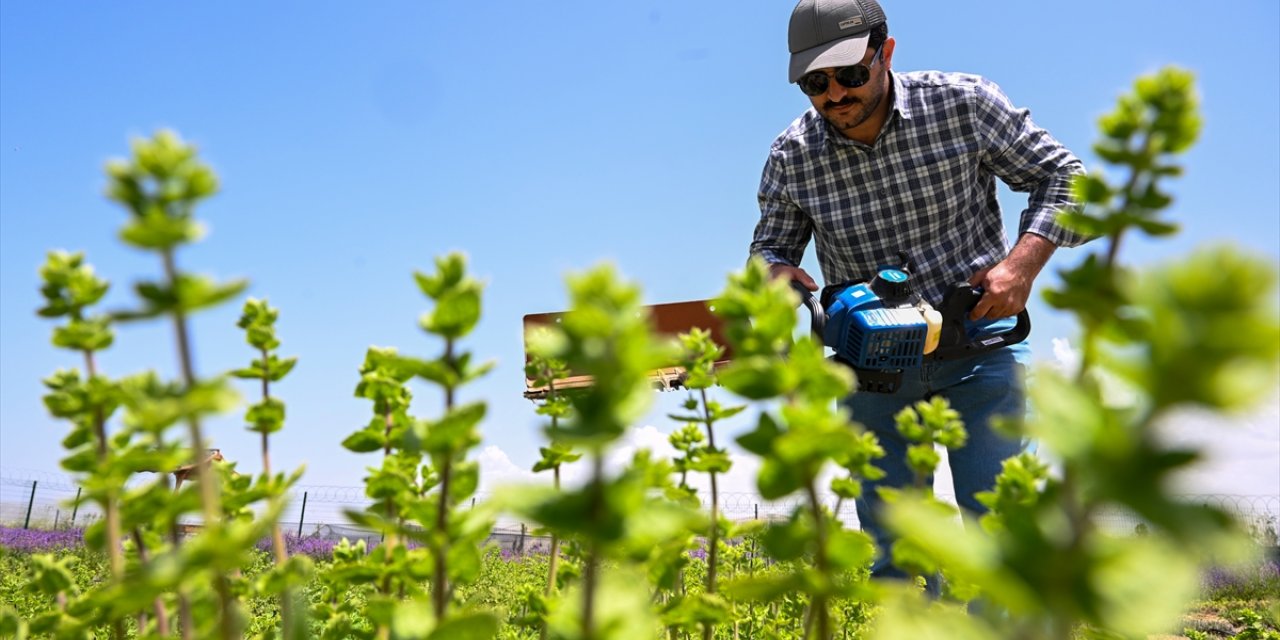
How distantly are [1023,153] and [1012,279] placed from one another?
807mm

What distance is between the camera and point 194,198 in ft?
2.32

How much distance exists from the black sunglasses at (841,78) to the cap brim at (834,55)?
0.06 m

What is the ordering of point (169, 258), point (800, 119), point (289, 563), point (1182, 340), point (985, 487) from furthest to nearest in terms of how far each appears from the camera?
point (800, 119), point (985, 487), point (289, 563), point (169, 258), point (1182, 340)

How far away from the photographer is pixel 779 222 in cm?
486

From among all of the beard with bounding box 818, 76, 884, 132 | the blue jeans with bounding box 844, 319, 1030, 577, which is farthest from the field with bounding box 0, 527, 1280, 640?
the beard with bounding box 818, 76, 884, 132

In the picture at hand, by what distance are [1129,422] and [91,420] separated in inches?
38.8

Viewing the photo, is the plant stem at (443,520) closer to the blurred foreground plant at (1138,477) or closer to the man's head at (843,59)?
the blurred foreground plant at (1138,477)

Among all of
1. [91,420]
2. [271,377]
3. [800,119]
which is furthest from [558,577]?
[800,119]

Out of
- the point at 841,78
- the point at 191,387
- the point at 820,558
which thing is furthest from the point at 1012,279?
the point at 191,387

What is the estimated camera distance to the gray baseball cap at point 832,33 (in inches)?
164

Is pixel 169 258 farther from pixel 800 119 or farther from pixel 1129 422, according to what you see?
→ pixel 800 119

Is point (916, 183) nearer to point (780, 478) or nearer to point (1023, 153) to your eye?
point (1023, 153)

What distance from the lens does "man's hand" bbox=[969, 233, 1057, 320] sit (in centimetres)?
372

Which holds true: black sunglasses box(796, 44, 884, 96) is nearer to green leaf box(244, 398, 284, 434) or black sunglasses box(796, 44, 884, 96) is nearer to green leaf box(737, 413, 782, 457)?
green leaf box(244, 398, 284, 434)
